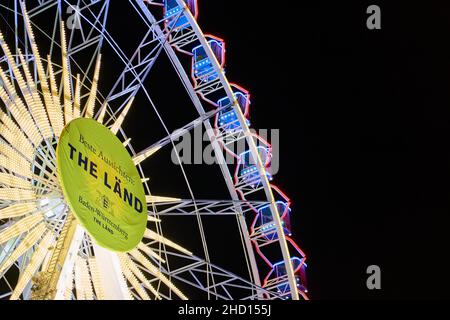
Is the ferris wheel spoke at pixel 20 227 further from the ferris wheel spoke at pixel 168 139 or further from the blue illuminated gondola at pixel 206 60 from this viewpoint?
the blue illuminated gondola at pixel 206 60

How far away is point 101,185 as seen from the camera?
14320mm

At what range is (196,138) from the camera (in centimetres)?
2095

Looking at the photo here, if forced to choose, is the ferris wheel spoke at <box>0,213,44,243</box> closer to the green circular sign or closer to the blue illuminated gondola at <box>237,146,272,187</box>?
the green circular sign

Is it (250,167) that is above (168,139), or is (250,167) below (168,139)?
below

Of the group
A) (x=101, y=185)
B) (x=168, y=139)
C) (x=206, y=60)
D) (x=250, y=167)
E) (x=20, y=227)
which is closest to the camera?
(x=20, y=227)

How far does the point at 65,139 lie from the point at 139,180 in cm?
237

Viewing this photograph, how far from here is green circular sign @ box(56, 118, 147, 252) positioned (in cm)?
1355

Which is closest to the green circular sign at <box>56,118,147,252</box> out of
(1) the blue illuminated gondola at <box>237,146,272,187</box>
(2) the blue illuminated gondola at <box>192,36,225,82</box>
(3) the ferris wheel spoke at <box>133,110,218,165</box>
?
(3) the ferris wheel spoke at <box>133,110,218,165</box>

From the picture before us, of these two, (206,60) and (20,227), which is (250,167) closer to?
(206,60)

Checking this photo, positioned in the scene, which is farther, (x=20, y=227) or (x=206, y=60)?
(x=206, y=60)

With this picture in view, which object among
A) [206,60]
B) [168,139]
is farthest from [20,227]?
[206,60]

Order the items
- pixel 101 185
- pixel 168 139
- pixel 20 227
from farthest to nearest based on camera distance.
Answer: pixel 168 139
pixel 101 185
pixel 20 227

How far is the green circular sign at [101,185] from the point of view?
44.4 ft
